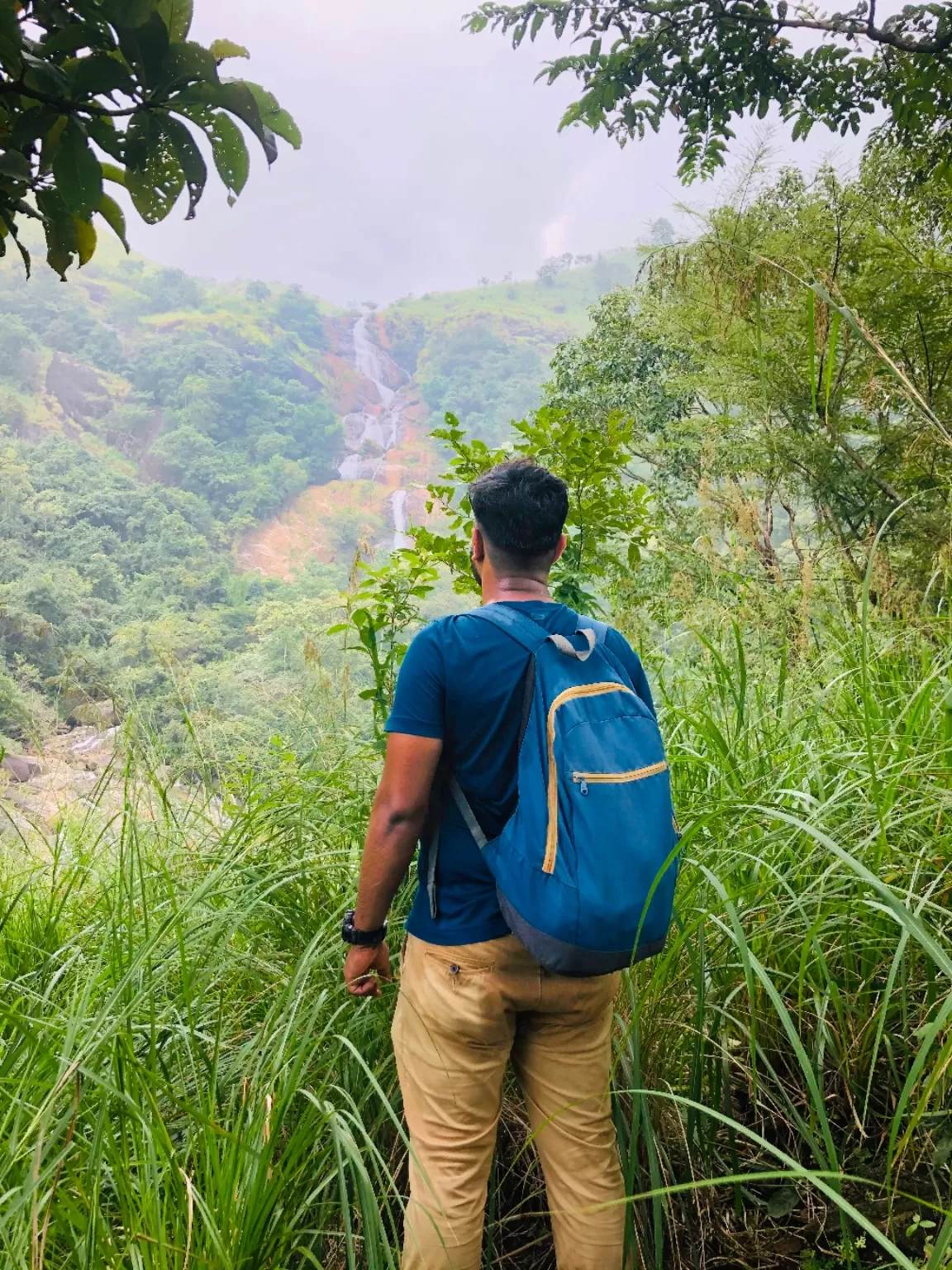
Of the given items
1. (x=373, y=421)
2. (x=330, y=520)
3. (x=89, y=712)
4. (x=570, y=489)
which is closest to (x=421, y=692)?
(x=89, y=712)

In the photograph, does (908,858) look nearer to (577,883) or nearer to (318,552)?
(577,883)

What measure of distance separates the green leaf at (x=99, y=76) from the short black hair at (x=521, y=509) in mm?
623

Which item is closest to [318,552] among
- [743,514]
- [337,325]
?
[337,325]

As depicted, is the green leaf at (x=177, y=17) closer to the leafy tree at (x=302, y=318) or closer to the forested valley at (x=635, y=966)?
the forested valley at (x=635, y=966)

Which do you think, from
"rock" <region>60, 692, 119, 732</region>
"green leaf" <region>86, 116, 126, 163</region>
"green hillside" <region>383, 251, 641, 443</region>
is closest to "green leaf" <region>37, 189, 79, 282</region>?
"green leaf" <region>86, 116, 126, 163</region>

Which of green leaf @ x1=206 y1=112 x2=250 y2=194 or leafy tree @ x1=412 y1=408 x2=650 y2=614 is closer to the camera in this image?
green leaf @ x1=206 y1=112 x2=250 y2=194

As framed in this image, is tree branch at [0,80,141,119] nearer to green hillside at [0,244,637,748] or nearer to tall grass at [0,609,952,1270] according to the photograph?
tall grass at [0,609,952,1270]

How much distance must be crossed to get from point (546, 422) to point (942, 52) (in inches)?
70.3

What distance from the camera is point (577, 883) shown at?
0.96 m

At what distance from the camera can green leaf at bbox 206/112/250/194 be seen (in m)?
0.91

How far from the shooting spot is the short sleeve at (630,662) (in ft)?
4.11

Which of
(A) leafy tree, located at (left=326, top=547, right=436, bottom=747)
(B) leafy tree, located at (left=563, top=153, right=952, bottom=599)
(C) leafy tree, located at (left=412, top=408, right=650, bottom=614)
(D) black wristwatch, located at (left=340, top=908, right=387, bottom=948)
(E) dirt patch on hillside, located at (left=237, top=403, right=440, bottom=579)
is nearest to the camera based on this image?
(D) black wristwatch, located at (left=340, top=908, right=387, bottom=948)

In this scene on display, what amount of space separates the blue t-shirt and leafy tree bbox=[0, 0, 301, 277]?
0.61m

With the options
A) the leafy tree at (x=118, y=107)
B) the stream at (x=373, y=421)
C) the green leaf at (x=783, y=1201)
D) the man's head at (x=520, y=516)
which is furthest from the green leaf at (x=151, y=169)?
the stream at (x=373, y=421)
